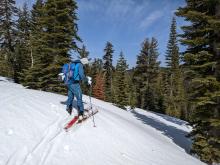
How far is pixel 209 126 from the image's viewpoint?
46.5 ft

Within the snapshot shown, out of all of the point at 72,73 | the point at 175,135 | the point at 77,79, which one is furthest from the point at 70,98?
the point at 175,135

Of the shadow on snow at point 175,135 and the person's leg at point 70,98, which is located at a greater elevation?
the person's leg at point 70,98

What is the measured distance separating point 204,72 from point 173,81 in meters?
57.0

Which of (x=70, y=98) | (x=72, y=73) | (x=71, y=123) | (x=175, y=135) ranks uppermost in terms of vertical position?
(x=72, y=73)

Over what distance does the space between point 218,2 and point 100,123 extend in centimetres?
796

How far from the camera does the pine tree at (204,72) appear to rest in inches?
535

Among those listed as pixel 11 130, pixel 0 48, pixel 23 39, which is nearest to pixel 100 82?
pixel 23 39

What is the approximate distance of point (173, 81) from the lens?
70875mm

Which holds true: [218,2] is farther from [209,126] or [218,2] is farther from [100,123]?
[100,123]

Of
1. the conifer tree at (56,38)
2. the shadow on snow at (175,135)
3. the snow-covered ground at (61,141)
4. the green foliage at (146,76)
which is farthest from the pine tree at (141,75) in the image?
the snow-covered ground at (61,141)

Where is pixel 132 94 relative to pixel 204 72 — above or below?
below

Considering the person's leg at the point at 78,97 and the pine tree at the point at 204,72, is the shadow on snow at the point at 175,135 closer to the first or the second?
the pine tree at the point at 204,72

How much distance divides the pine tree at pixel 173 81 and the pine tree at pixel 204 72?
49209 millimetres

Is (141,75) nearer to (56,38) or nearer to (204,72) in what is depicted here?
(56,38)
